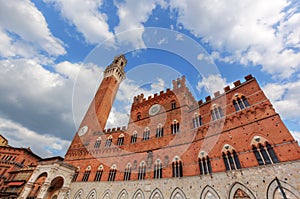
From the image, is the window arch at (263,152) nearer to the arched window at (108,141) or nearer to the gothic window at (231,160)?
the gothic window at (231,160)

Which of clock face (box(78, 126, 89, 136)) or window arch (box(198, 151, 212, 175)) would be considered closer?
window arch (box(198, 151, 212, 175))

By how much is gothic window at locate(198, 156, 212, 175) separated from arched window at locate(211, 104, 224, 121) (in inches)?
175

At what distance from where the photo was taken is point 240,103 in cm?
1430

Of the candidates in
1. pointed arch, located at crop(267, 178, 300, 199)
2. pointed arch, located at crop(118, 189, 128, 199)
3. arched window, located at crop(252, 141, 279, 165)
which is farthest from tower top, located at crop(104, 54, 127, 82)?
pointed arch, located at crop(267, 178, 300, 199)

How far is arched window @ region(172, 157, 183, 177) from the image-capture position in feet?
49.8

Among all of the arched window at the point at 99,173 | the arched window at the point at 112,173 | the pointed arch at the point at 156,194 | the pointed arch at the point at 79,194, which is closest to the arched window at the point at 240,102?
the pointed arch at the point at 156,194

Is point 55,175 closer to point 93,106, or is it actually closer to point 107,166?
point 107,166

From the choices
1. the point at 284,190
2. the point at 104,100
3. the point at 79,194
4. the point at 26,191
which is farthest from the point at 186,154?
the point at 104,100

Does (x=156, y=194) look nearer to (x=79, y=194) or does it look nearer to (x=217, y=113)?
(x=217, y=113)

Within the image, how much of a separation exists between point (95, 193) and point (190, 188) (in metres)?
13.5

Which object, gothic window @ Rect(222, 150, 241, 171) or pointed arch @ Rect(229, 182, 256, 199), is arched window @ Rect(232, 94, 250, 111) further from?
pointed arch @ Rect(229, 182, 256, 199)

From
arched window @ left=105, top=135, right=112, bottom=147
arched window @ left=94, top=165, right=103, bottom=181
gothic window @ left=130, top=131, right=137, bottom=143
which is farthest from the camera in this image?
arched window @ left=105, top=135, right=112, bottom=147

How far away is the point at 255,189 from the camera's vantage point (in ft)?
33.5

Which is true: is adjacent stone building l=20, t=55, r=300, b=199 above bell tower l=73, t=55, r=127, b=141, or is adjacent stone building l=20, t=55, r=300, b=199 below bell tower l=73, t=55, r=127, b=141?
below
